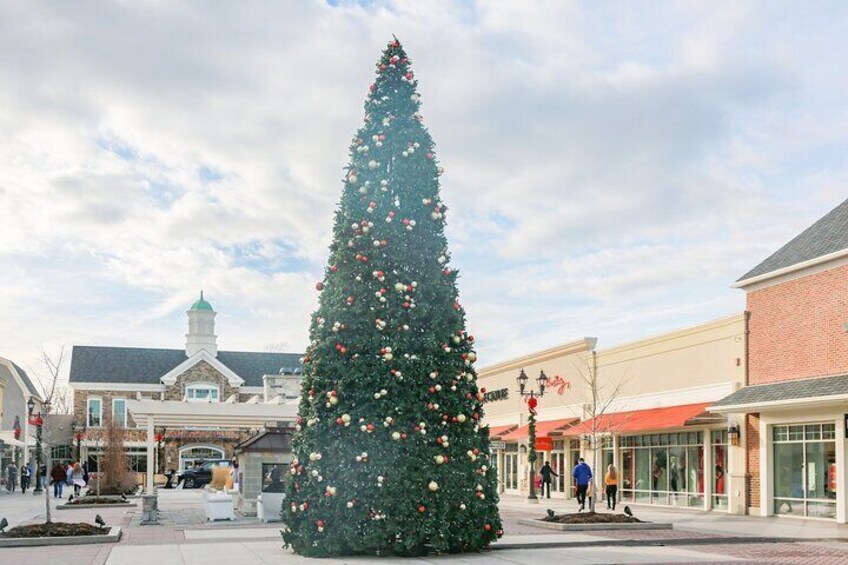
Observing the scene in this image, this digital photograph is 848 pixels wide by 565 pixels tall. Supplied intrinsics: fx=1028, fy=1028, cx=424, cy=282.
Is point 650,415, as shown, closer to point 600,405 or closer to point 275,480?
point 600,405

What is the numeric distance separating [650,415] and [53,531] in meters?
19.8

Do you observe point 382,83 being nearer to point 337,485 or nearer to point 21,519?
point 337,485

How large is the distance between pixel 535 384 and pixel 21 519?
24.3 m

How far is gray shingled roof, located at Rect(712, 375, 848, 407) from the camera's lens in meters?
24.7

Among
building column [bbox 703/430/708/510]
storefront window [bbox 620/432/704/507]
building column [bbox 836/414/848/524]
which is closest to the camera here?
building column [bbox 836/414/848/524]

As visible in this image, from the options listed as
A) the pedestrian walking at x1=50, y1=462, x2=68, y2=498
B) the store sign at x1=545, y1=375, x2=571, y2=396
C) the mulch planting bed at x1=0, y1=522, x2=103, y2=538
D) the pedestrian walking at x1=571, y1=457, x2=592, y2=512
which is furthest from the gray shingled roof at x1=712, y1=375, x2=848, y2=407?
the pedestrian walking at x1=50, y1=462, x2=68, y2=498

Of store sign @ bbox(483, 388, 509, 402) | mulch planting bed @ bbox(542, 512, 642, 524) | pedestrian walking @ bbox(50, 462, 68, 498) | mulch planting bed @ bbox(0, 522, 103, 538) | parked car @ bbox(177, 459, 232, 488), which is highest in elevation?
store sign @ bbox(483, 388, 509, 402)

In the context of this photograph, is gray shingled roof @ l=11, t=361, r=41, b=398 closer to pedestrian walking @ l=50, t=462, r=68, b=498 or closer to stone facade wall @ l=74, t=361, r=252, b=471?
stone facade wall @ l=74, t=361, r=252, b=471

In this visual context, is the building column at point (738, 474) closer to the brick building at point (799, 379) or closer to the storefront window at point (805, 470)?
the brick building at point (799, 379)

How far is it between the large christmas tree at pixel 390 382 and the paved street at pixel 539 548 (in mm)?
580

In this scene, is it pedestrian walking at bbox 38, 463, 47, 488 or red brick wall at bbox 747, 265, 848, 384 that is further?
pedestrian walking at bbox 38, 463, 47, 488

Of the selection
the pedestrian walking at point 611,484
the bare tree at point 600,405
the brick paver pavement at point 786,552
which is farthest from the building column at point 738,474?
the brick paver pavement at point 786,552

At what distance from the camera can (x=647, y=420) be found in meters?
33.1

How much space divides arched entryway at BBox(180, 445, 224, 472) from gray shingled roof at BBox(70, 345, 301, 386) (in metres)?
5.87
